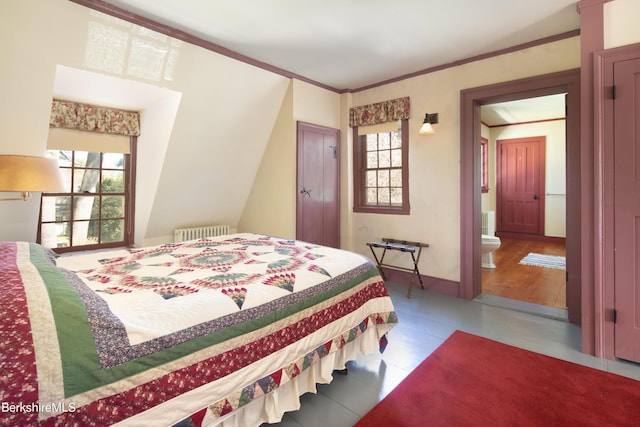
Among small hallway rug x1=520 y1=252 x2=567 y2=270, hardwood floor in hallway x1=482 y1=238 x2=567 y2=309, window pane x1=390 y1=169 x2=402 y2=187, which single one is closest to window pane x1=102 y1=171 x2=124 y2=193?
window pane x1=390 y1=169 x2=402 y2=187

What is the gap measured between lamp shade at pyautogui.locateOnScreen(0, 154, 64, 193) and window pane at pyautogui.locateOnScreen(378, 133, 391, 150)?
3593 mm

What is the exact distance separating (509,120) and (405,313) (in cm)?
577

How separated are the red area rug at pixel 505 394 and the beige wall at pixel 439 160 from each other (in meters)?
1.56

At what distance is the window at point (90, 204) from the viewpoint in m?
3.40

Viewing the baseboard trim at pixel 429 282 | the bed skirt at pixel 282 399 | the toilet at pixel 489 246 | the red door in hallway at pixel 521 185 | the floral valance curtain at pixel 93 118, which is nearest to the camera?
the bed skirt at pixel 282 399

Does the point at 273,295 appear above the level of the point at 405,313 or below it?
above

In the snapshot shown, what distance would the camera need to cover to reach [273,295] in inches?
63.4

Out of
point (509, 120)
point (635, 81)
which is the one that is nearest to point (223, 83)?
point (635, 81)

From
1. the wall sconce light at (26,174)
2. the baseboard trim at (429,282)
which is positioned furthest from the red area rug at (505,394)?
the wall sconce light at (26,174)

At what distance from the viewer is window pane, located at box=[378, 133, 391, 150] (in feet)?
14.8

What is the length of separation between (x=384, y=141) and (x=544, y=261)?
133 inches

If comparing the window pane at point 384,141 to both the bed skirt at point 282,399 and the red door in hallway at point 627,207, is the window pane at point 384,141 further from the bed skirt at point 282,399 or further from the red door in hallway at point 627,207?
the bed skirt at point 282,399

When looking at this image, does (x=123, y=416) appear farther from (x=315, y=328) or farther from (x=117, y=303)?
(x=315, y=328)

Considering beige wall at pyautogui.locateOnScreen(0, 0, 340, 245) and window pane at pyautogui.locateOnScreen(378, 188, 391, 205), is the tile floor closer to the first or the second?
window pane at pyautogui.locateOnScreen(378, 188, 391, 205)
